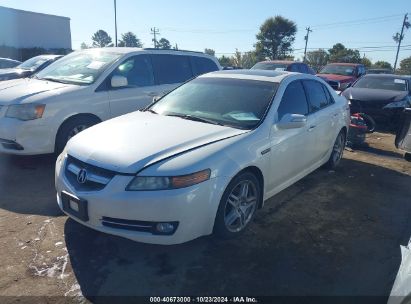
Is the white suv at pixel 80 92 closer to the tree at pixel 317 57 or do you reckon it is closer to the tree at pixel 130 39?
the tree at pixel 317 57

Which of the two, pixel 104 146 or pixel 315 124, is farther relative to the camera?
pixel 315 124

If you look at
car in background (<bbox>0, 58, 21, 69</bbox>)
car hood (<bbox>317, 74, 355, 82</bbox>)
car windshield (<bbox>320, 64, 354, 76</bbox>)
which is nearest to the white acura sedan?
car hood (<bbox>317, 74, 355, 82</bbox>)

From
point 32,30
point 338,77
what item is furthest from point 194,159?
point 32,30

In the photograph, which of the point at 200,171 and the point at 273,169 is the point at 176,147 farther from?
the point at 273,169

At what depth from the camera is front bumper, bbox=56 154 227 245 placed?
2.92 metres

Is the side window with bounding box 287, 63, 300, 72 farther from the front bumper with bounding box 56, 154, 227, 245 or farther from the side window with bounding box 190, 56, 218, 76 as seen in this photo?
the front bumper with bounding box 56, 154, 227, 245

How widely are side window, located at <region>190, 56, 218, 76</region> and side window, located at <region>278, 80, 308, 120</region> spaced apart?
2.91 meters

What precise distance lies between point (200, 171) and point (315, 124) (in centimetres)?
241

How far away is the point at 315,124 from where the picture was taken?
15.9ft

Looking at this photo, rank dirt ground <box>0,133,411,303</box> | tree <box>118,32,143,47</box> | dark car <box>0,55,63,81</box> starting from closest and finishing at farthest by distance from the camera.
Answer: dirt ground <box>0,133,411,303</box>, dark car <box>0,55,63,81</box>, tree <box>118,32,143,47</box>

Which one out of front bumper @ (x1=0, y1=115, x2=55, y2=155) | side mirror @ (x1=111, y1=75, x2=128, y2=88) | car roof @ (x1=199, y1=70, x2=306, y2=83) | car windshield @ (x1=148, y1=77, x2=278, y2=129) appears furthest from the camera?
side mirror @ (x1=111, y1=75, x2=128, y2=88)

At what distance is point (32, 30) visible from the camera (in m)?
38.6

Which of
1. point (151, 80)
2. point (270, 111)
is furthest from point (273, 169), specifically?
point (151, 80)

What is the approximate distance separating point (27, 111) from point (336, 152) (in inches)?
189
